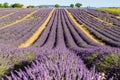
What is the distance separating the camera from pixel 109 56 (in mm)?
9250

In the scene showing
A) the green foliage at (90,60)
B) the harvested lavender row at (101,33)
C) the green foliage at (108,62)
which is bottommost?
the harvested lavender row at (101,33)

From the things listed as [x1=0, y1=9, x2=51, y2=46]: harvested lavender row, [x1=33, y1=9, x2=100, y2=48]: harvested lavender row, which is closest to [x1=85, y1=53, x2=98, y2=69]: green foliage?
[x1=33, y1=9, x2=100, y2=48]: harvested lavender row

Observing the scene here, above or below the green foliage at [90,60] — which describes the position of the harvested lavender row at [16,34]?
below

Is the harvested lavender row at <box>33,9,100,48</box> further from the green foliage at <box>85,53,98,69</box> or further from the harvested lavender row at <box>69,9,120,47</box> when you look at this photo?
the green foliage at <box>85,53,98,69</box>

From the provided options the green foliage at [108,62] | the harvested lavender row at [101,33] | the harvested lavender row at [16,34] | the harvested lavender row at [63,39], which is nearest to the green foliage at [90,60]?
the green foliage at [108,62]

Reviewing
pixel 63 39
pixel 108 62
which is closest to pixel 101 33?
pixel 63 39

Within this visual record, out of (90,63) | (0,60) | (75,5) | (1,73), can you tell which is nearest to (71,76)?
(1,73)

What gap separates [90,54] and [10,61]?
9.11 feet

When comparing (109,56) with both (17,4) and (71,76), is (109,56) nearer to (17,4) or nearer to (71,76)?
(71,76)

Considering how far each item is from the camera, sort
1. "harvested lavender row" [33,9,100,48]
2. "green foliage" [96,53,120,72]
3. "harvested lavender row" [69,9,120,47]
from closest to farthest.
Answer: "green foliage" [96,53,120,72] < "harvested lavender row" [33,9,100,48] < "harvested lavender row" [69,9,120,47]

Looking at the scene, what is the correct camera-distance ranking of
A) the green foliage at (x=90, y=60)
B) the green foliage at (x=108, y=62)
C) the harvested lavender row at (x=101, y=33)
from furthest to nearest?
the harvested lavender row at (x=101, y=33) < the green foliage at (x=90, y=60) < the green foliage at (x=108, y=62)

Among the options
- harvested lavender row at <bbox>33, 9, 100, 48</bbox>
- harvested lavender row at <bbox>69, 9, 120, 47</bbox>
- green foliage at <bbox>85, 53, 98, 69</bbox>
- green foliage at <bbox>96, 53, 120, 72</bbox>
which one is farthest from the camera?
harvested lavender row at <bbox>69, 9, 120, 47</bbox>

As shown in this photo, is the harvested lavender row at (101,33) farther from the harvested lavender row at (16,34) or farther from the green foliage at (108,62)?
the green foliage at (108,62)

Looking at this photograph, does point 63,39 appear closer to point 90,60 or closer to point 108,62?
point 90,60
